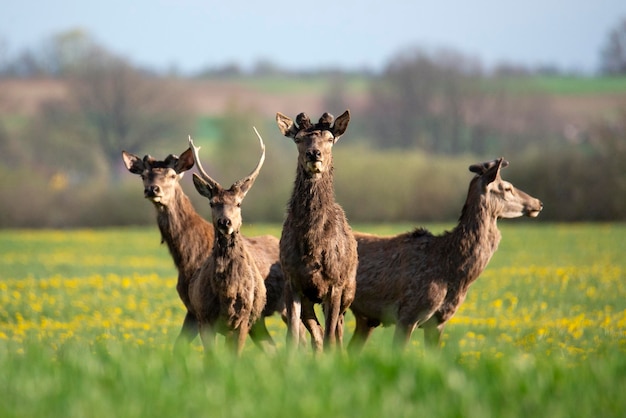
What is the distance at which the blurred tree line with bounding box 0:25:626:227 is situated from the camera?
4719 centimetres

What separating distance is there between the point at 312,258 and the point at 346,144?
2045 inches

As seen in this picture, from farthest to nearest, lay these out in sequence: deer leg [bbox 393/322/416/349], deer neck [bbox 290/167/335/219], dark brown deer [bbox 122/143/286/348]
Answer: dark brown deer [bbox 122/143/286/348]
deer leg [bbox 393/322/416/349]
deer neck [bbox 290/167/335/219]

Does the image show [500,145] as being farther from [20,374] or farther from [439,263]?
[20,374]

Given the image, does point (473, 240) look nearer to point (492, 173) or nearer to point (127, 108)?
point (492, 173)

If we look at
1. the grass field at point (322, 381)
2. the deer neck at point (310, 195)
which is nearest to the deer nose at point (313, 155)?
the deer neck at point (310, 195)

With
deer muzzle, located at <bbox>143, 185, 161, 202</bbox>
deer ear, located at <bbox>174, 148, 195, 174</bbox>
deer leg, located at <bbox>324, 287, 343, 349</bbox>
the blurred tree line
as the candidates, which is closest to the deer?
deer leg, located at <bbox>324, 287, 343, 349</bbox>

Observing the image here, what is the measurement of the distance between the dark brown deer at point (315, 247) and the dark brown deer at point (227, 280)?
0.40m

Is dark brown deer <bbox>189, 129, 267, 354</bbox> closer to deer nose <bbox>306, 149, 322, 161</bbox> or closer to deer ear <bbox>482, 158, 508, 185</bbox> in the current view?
deer nose <bbox>306, 149, 322, 161</bbox>

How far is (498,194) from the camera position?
11523 mm

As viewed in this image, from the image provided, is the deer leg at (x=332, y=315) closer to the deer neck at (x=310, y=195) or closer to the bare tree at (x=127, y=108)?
the deer neck at (x=310, y=195)

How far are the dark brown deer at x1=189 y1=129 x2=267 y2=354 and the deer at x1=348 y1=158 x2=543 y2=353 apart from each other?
60.3 inches

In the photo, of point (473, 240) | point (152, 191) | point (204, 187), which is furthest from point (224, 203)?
point (473, 240)

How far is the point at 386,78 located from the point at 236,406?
8022cm

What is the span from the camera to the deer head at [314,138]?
385 inches
